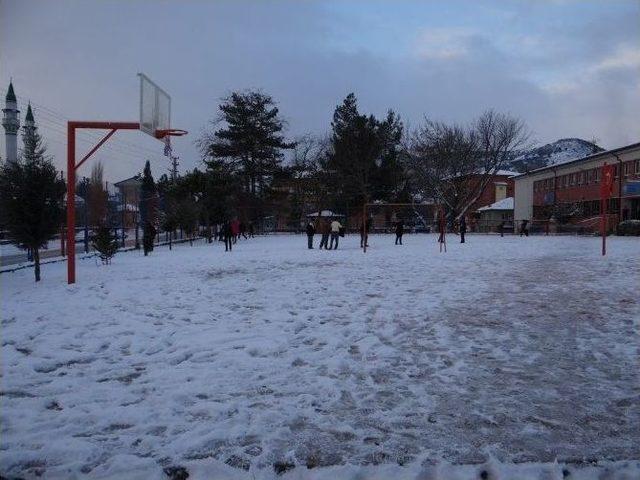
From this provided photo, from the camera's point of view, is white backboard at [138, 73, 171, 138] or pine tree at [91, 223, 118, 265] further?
pine tree at [91, 223, 118, 265]

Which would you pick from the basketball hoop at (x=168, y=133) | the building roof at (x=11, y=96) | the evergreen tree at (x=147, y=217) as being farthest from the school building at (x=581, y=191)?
the building roof at (x=11, y=96)

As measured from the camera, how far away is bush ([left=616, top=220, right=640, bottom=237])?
36.3 metres

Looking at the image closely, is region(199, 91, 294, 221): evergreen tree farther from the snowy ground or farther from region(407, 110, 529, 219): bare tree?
the snowy ground

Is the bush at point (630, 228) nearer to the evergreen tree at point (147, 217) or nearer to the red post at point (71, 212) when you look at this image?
the evergreen tree at point (147, 217)

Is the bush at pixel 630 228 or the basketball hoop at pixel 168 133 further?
the bush at pixel 630 228

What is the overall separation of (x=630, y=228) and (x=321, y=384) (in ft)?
125

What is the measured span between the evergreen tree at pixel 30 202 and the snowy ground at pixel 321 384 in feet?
9.67

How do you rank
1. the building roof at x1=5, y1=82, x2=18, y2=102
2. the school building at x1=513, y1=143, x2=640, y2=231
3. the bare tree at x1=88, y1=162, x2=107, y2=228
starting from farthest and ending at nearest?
the building roof at x1=5, y1=82, x2=18, y2=102
the school building at x1=513, y1=143, x2=640, y2=231
the bare tree at x1=88, y1=162, x2=107, y2=228

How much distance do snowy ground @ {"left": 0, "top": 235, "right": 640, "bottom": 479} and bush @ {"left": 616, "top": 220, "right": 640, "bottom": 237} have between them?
1209 inches

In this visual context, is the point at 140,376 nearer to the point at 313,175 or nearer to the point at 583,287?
the point at 583,287

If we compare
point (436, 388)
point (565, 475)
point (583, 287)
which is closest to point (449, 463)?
point (565, 475)

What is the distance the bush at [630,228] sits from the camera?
1428 inches

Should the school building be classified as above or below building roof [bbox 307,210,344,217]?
above

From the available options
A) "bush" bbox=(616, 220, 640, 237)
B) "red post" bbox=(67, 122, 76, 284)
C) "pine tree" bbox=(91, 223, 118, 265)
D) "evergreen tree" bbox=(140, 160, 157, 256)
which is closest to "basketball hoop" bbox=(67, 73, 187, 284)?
"red post" bbox=(67, 122, 76, 284)
